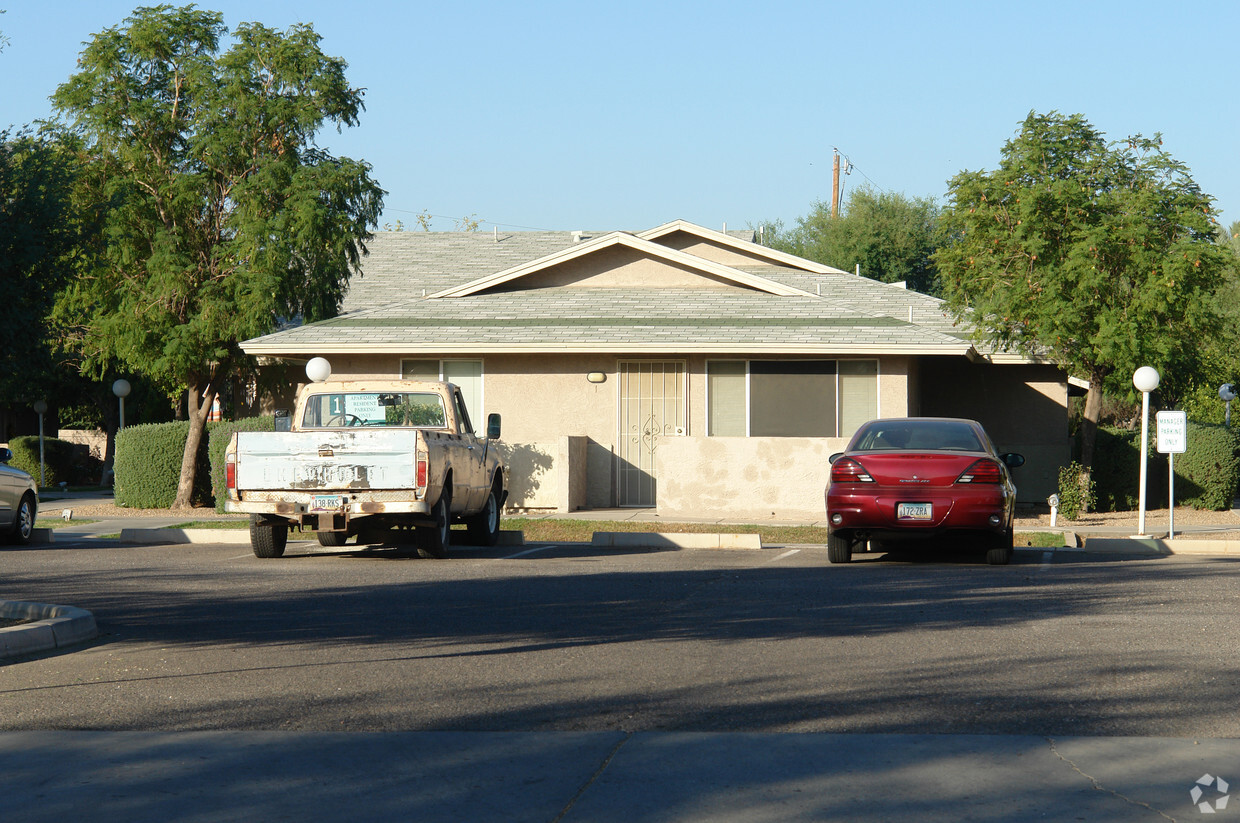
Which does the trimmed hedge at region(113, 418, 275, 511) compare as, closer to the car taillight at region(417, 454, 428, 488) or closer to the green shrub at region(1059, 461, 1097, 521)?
the car taillight at region(417, 454, 428, 488)

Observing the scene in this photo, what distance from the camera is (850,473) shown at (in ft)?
43.5

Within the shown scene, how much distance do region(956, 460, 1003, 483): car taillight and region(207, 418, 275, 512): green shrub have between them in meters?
13.1

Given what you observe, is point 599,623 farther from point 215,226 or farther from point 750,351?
point 215,226

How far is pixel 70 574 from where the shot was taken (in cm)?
1259

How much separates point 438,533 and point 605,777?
919 cm

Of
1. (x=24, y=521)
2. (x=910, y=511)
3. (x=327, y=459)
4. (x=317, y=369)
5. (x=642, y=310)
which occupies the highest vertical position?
(x=642, y=310)

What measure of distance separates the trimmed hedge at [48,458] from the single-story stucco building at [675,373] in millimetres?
12850

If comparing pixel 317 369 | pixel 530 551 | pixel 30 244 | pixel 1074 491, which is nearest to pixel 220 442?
pixel 317 369

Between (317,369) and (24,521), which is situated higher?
(317,369)

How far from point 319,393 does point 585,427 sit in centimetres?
759

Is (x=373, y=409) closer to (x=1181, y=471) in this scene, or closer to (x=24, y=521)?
(x=24, y=521)

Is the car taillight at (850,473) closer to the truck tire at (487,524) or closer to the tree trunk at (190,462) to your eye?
the truck tire at (487,524)

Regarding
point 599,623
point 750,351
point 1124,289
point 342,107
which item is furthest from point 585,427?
point 599,623

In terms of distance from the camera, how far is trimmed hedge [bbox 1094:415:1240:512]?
23.8 m
